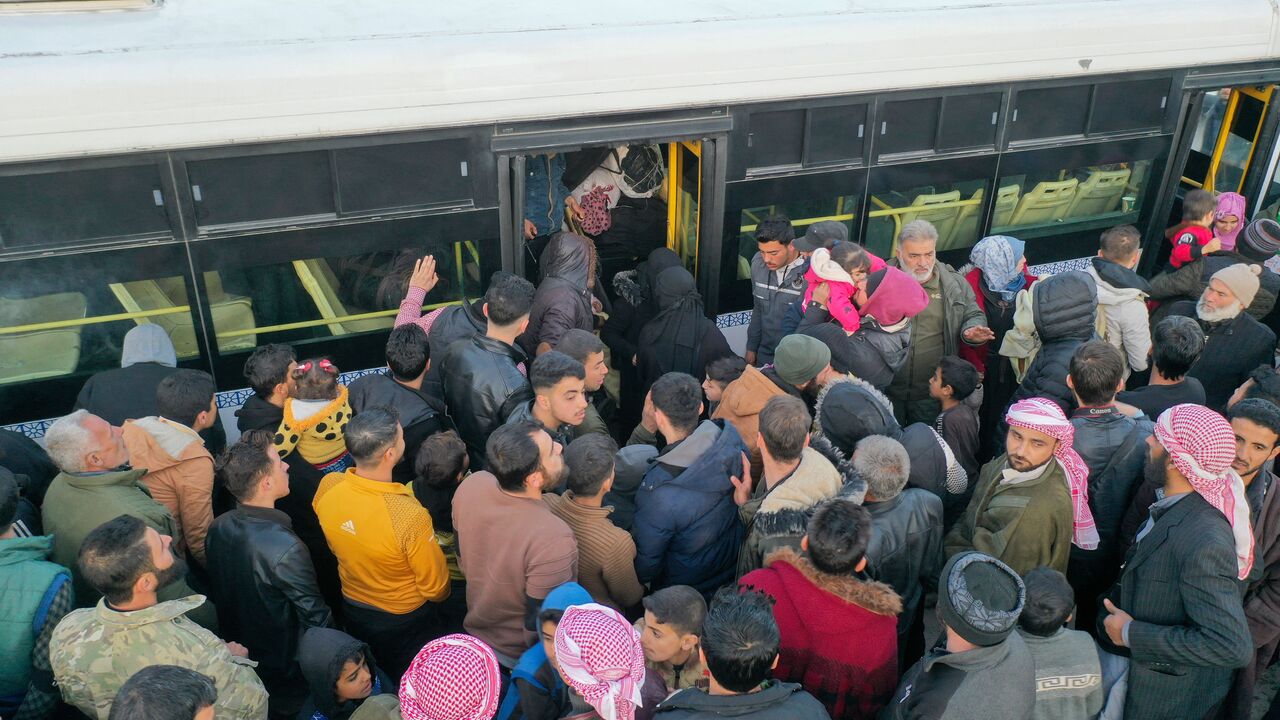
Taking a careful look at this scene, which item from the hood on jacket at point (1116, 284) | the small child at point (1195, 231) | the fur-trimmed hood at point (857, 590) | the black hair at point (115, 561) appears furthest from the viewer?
the small child at point (1195, 231)

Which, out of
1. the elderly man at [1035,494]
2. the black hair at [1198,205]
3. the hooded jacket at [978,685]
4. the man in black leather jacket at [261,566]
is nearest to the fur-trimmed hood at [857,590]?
the hooded jacket at [978,685]

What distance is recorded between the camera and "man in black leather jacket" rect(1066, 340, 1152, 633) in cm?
423

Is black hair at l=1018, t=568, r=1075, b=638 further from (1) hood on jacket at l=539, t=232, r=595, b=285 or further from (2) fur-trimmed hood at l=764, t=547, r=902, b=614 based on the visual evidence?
(1) hood on jacket at l=539, t=232, r=595, b=285

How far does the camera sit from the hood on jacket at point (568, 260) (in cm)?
566

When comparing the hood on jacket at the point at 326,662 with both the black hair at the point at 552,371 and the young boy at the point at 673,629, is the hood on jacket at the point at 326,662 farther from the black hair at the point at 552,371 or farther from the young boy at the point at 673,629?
the black hair at the point at 552,371

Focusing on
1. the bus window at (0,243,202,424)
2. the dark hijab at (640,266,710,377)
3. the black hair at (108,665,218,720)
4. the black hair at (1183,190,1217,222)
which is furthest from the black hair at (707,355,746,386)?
the black hair at (1183,190,1217,222)

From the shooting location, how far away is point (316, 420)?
445 cm

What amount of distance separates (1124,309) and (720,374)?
2184 mm

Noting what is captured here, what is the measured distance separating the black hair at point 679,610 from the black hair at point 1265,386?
2.67 metres

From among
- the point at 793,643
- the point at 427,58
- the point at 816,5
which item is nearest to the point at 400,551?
the point at 793,643

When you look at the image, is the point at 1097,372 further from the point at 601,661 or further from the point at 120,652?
the point at 120,652

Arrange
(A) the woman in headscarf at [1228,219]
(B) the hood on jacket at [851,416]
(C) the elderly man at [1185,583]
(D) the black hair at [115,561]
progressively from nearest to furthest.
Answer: (D) the black hair at [115,561], (C) the elderly man at [1185,583], (B) the hood on jacket at [851,416], (A) the woman in headscarf at [1228,219]

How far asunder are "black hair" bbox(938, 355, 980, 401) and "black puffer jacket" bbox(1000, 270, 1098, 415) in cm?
26

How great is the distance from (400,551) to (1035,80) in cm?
431
